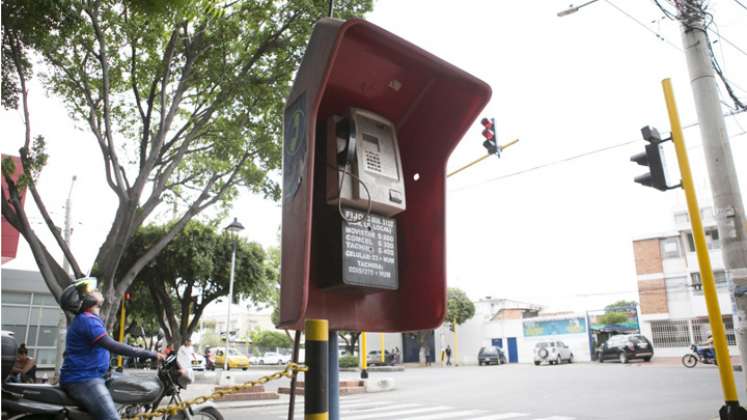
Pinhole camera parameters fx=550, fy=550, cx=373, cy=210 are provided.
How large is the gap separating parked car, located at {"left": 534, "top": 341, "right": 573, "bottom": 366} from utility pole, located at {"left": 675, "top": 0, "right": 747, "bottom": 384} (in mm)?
25453

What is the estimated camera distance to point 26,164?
880 cm

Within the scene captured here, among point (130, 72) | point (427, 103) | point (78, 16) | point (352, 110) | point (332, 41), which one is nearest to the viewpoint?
point (332, 41)

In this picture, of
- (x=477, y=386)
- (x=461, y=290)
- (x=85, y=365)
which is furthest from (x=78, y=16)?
(x=461, y=290)

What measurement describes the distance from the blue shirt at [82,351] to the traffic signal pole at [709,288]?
5394 mm

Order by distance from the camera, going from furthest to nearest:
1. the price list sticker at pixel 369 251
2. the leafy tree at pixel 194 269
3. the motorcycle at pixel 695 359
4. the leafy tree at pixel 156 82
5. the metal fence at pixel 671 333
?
1. the metal fence at pixel 671 333
2. the motorcycle at pixel 695 359
3. the leafy tree at pixel 194 269
4. the leafy tree at pixel 156 82
5. the price list sticker at pixel 369 251

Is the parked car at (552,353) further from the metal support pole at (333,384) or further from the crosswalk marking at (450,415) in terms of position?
the metal support pole at (333,384)

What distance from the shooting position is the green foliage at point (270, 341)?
208 ft

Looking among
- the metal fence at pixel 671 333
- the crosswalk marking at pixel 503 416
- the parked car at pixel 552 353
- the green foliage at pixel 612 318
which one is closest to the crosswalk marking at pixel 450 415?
the crosswalk marking at pixel 503 416

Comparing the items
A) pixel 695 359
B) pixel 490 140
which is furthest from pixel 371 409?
pixel 695 359

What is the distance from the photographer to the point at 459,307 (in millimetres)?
39156

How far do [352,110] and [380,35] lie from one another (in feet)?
1.54

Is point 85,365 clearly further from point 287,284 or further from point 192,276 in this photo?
point 192,276

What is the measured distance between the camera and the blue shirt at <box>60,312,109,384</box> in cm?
355

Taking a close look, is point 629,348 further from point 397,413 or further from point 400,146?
point 400,146
